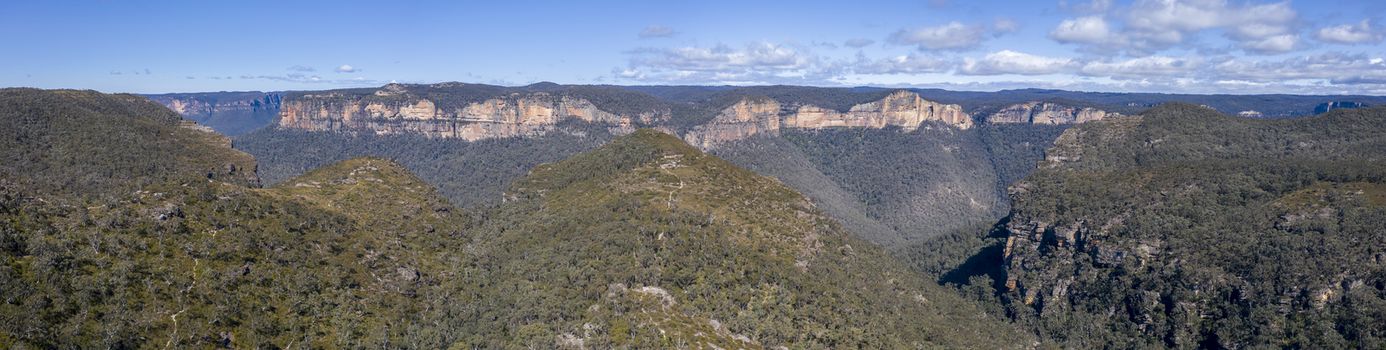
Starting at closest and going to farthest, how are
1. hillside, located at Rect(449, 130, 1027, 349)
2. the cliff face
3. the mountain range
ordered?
the mountain range
hillside, located at Rect(449, 130, 1027, 349)
the cliff face

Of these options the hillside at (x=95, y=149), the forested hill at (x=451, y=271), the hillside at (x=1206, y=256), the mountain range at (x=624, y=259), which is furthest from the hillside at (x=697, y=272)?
the hillside at (x=95, y=149)

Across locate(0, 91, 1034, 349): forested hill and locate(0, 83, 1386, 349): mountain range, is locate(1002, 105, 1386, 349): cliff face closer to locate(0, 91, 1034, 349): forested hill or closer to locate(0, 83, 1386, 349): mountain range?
locate(0, 83, 1386, 349): mountain range

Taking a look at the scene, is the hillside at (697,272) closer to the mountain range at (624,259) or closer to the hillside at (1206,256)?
the mountain range at (624,259)

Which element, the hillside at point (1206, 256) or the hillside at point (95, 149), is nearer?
the hillside at point (1206, 256)

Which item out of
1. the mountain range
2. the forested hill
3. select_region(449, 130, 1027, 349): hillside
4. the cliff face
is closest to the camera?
the forested hill

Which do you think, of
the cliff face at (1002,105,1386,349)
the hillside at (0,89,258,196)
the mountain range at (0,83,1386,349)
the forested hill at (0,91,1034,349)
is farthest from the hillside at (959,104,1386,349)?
the hillside at (0,89,258,196)

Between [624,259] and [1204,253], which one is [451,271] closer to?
[624,259]

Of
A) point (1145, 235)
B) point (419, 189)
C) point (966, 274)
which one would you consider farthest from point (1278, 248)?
point (419, 189)

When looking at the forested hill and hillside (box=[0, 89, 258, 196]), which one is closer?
the forested hill
